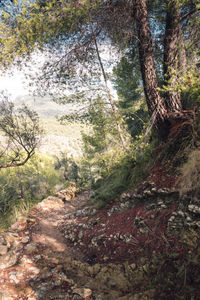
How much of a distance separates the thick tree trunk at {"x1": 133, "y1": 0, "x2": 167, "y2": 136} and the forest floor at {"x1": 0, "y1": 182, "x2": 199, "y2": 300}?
194 cm

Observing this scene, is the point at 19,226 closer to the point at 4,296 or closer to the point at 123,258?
the point at 4,296

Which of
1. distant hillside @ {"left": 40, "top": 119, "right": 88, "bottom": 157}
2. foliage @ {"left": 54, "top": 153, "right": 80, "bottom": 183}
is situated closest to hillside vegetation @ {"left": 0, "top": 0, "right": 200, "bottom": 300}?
distant hillside @ {"left": 40, "top": 119, "right": 88, "bottom": 157}

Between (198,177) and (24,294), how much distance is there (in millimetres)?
3573

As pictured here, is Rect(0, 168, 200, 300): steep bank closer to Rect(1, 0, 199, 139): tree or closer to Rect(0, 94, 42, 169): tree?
Rect(1, 0, 199, 139): tree

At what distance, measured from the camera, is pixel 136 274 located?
2.55 metres

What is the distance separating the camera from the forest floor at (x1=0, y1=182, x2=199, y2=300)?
2379 millimetres

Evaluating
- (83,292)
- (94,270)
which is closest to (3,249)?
(94,270)

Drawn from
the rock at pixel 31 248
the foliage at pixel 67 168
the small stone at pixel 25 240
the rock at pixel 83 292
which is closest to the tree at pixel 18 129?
the small stone at pixel 25 240

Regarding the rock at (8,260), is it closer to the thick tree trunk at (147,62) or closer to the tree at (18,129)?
the thick tree trunk at (147,62)

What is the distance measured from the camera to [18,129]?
9172 mm

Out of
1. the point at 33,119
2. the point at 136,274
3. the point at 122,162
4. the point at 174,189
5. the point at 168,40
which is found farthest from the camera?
the point at 33,119

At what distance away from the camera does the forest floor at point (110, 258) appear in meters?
2.38

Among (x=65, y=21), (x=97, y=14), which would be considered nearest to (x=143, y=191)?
(x=65, y=21)

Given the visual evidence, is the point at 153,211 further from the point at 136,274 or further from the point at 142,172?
the point at 142,172
